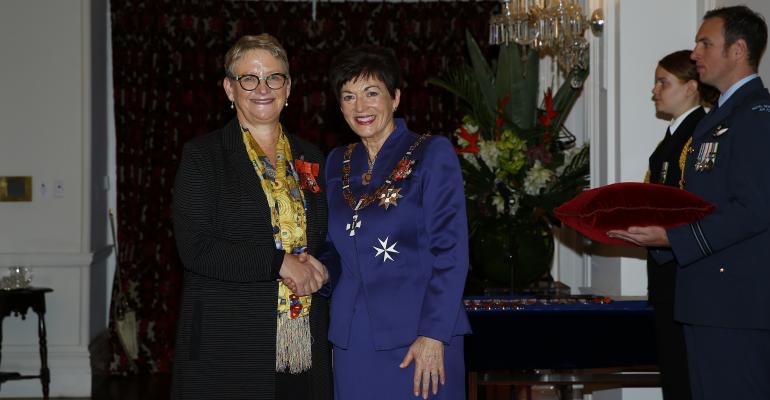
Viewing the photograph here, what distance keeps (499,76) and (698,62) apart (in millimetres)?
2390

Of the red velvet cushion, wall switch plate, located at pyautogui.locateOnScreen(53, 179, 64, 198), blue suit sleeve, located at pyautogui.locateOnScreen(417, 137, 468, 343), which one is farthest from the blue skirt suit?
wall switch plate, located at pyautogui.locateOnScreen(53, 179, 64, 198)

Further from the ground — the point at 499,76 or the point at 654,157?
the point at 499,76

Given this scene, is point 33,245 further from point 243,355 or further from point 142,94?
point 243,355

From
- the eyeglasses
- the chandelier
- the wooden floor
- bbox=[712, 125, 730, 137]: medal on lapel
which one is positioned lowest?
the wooden floor

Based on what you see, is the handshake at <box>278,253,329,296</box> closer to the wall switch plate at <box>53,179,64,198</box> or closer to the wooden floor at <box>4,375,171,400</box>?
the wooden floor at <box>4,375,171,400</box>

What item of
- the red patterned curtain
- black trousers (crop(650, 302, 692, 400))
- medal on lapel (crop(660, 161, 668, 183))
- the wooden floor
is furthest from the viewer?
the red patterned curtain

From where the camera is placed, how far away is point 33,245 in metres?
5.94

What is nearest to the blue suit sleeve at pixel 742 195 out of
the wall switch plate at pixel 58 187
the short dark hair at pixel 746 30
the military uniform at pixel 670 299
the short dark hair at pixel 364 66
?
the short dark hair at pixel 746 30

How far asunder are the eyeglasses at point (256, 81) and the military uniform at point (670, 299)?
1292mm

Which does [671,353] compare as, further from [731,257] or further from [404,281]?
[404,281]

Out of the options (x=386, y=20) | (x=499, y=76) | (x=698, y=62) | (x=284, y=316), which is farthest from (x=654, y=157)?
(x=386, y=20)

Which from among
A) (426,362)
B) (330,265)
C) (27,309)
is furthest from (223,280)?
(27,309)

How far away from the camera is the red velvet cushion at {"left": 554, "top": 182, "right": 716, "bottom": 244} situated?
2508 millimetres

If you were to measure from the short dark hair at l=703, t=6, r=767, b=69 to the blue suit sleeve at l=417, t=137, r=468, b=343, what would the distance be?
Result: 0.92 m
